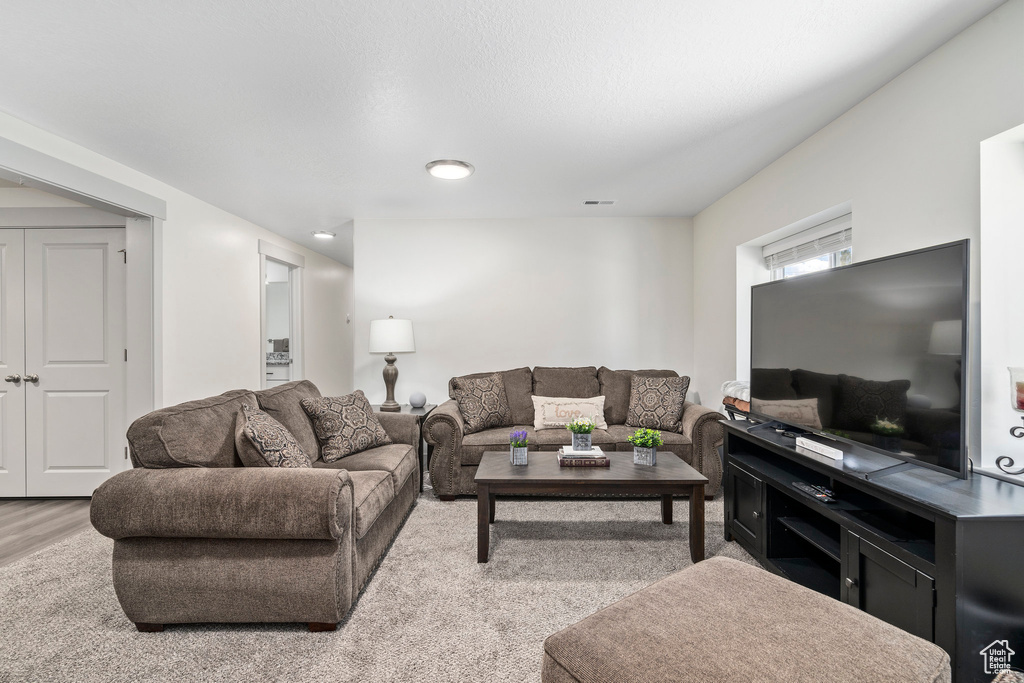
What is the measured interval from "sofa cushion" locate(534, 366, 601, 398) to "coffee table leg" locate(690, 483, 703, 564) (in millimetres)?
1780

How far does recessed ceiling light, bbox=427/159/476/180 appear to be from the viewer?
314 cm

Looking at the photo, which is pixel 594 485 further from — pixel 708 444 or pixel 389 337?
pixel 389 337

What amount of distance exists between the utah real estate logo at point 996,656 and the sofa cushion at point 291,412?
2.86 m

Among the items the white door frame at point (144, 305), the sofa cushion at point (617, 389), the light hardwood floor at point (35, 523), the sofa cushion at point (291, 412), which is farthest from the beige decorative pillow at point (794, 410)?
the light hardwood floor at point (35, 523)

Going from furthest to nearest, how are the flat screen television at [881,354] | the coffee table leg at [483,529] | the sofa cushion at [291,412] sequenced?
the sofa cushion at [291,412]
the coffee table leg at [483,529]
the flat screen television at [881,354]

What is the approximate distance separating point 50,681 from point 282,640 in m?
0.72

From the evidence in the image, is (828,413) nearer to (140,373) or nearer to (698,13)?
(698,13)

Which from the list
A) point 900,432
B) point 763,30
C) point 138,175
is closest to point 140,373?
point 138,175

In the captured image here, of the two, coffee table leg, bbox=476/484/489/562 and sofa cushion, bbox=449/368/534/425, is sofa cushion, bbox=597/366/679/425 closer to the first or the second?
sofa cushion, bbox=449/368/534/425

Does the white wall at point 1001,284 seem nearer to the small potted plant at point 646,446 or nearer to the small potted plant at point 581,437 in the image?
the small potted plant at point 646,446

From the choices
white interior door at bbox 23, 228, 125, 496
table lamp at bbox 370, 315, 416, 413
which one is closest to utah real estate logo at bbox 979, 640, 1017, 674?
table lamp at bbox 370, 315, 416, 413

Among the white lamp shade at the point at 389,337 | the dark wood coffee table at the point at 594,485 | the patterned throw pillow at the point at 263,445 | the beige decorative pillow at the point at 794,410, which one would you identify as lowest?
the dark wood coffee table at the point at 594,485

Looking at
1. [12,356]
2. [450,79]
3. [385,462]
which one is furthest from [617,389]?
[12,356]

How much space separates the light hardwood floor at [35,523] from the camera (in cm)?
272
